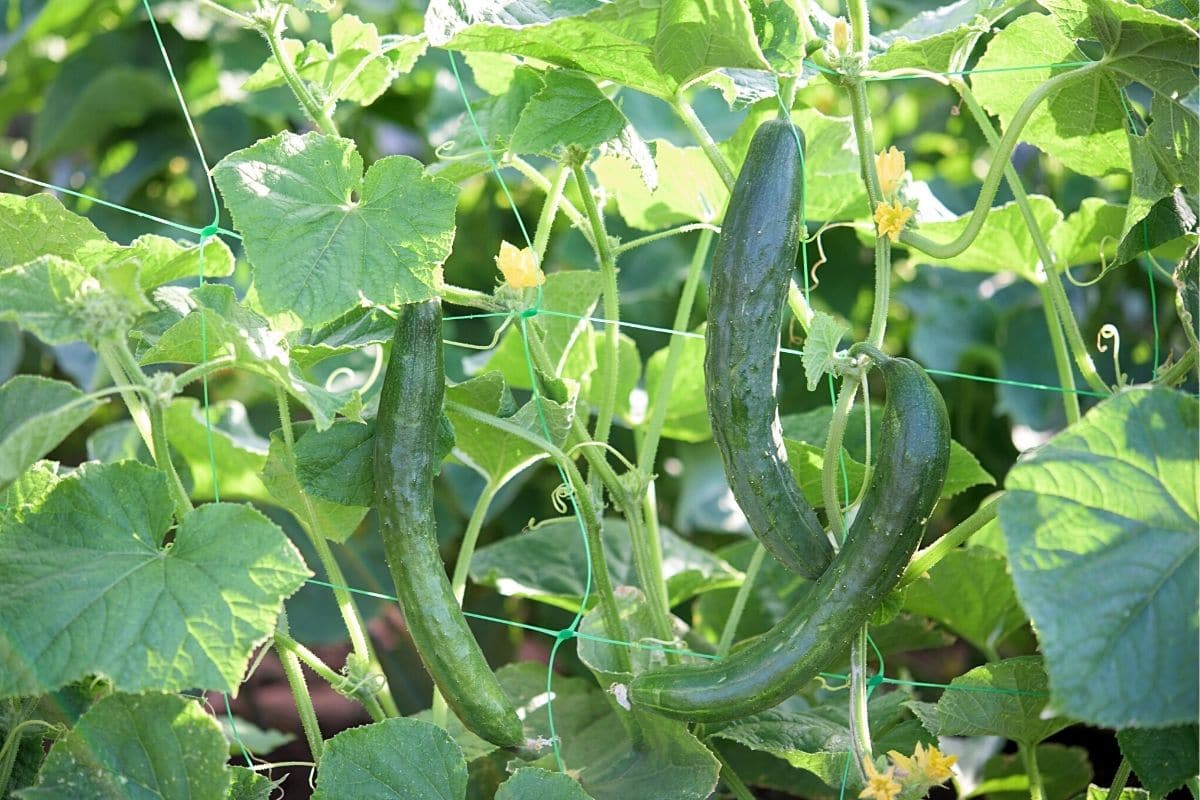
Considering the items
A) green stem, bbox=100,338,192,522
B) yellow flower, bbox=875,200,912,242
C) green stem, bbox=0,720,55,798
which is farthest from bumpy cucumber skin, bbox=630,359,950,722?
green stem, bbox=0,720,55,798

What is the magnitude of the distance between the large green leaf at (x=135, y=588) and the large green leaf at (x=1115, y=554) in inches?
18.5

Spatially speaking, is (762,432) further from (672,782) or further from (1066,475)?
(672,782)

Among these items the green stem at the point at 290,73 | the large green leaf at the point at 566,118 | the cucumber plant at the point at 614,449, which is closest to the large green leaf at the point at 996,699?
the cucumber plant at the point at 614,449

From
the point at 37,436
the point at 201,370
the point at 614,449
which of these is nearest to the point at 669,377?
the point at 614,449

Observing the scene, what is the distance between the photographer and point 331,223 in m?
0.90

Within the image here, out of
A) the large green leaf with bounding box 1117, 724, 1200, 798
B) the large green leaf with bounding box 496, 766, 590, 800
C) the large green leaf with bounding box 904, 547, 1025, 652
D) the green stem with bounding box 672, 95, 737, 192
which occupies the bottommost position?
the large green leaf with bounding box 904, 547, 1025, 652

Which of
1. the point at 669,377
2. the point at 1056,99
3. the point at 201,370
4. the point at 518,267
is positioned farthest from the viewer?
the point at 669,377

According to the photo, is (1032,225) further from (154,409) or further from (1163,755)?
(154,409)

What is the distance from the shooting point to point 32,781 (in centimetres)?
104

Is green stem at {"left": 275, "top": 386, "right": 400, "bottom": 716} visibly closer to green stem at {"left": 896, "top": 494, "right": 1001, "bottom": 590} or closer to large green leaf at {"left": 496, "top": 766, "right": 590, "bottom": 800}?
large green leaf at {"left": 496, "top": 766, "right": 590, "bottom": 800}

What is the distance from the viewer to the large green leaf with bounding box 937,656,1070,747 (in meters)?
0.99

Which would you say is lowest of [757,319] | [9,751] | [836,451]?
[9,751]

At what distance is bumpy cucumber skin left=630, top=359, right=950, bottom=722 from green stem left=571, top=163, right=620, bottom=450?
10.6 inches

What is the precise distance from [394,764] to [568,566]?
482 mm
